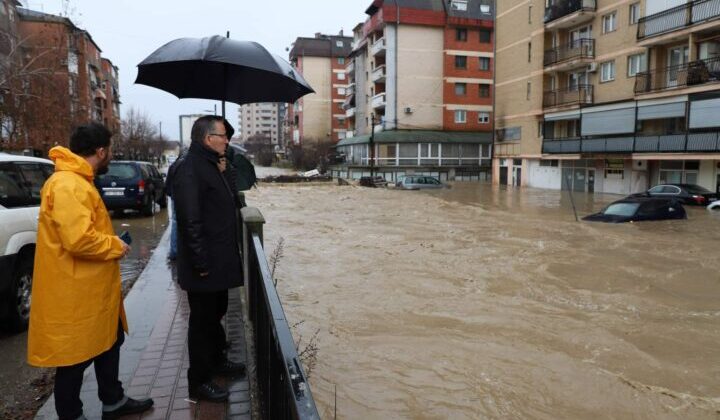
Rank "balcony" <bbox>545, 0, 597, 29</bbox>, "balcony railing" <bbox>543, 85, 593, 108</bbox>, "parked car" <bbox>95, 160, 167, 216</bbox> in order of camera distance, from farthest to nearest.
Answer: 1. "balcony railing" <bbox>543, 85, 593, 108</bbox>
2. "balcony" <bbox>545, 0, 597, 29</bbox>
3. "parked car" <bbox>95, 160, 167, 216</bbox>

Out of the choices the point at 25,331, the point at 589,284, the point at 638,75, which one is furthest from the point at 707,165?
the point at 25,331

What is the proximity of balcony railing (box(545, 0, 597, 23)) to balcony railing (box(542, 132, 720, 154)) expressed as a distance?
775 cm

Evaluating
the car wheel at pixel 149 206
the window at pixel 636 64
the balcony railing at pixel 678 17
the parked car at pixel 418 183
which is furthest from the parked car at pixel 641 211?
the parked car at pixel 418 183

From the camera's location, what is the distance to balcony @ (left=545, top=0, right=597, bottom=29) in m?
32.7

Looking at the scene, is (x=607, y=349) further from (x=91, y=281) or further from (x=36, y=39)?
(x=36, y=39)

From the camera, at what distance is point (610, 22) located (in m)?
31.9

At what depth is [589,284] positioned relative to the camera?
10461 mm

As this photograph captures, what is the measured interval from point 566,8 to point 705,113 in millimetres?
12442

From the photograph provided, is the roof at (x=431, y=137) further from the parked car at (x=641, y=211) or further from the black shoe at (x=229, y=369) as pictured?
the black shoe at (x=229, y=369)

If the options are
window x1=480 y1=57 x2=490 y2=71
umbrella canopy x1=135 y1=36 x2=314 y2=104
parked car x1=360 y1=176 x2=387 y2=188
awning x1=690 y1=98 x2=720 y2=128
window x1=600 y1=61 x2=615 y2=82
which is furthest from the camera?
window x1=480 y1=57 x2=490 y2=71

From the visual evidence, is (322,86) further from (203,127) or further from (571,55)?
(203,127)

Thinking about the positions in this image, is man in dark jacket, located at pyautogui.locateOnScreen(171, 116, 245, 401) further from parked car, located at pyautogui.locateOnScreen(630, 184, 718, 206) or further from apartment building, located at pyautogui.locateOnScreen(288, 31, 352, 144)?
apartment building, located at pyautogui.locateOnScreen(288, 31, 352, 144)

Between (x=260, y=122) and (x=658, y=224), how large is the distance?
170 m

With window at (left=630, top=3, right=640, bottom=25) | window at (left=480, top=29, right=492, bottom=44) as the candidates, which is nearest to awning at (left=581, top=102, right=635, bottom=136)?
window at (left=630, top=3, right=640, bottom=25)
